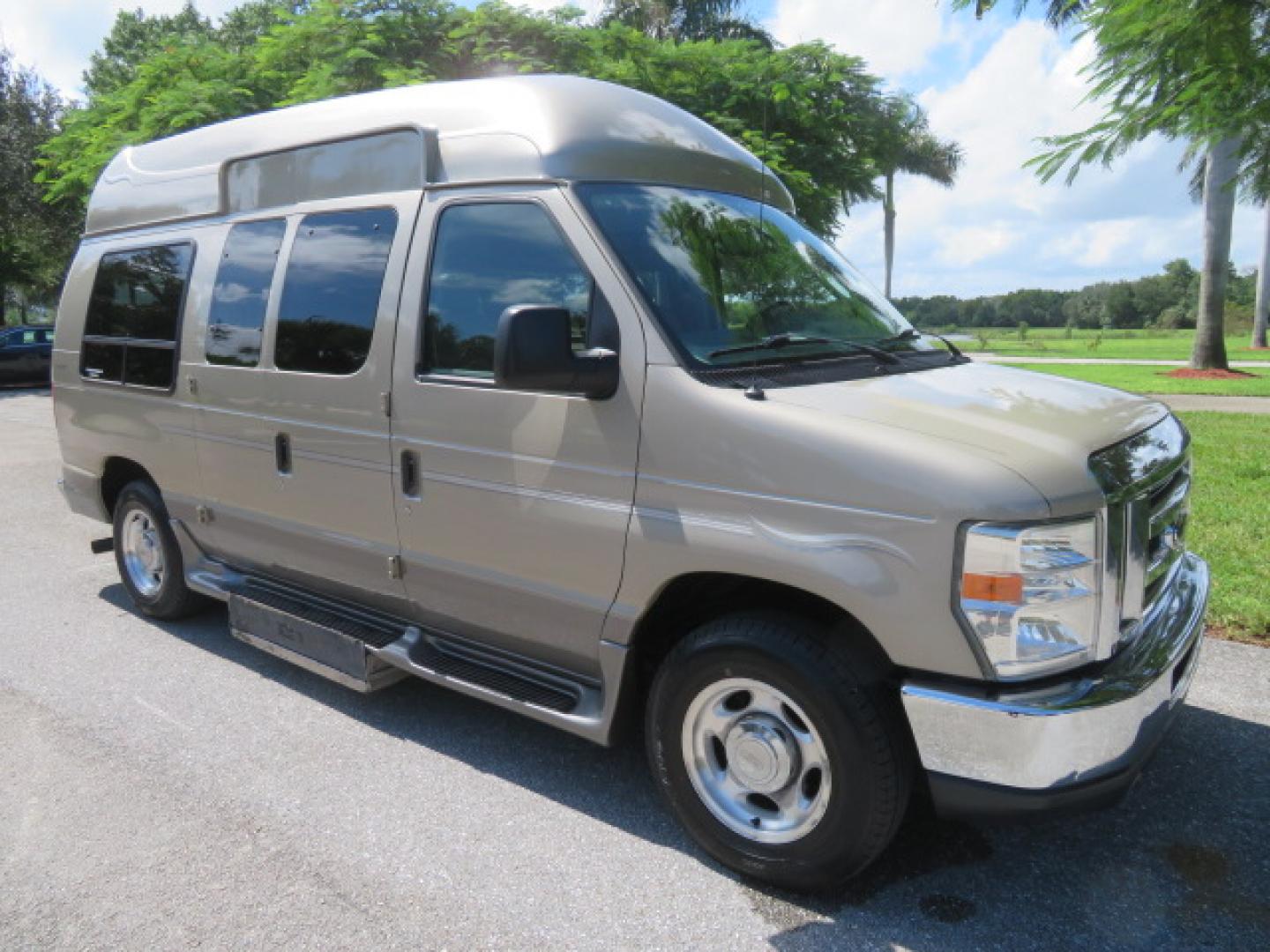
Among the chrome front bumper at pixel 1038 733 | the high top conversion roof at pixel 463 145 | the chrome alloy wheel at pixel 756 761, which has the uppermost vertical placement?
the high top conversion roof at pixel 463 145

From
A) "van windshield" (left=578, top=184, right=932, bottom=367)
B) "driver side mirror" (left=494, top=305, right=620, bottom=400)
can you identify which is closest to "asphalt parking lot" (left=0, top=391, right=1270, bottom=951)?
"driver side mirror" (left=494, top=305, right=620, bottom=400)

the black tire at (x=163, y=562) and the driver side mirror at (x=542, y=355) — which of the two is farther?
the black tire at (x=163, y=562)

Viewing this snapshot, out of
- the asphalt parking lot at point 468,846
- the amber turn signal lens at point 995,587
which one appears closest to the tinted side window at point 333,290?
the asphalt parking lot at point 468,846

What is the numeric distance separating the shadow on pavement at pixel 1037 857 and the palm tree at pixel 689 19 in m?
24.9

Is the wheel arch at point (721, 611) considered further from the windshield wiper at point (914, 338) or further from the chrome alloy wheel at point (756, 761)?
the windshield wiper at point (914, 338)

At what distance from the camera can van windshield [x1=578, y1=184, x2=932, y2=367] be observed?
3131 millimetres

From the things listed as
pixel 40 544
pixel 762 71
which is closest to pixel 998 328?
pixel 762 71

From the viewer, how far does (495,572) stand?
350 cm

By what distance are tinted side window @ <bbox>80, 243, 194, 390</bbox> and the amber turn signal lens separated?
4114 mm

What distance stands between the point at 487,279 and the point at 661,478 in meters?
1.07

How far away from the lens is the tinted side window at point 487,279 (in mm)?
3258

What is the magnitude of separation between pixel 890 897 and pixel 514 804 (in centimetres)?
135

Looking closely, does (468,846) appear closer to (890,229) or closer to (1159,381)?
(1159,381)

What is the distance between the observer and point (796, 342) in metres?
Result: 3.25
